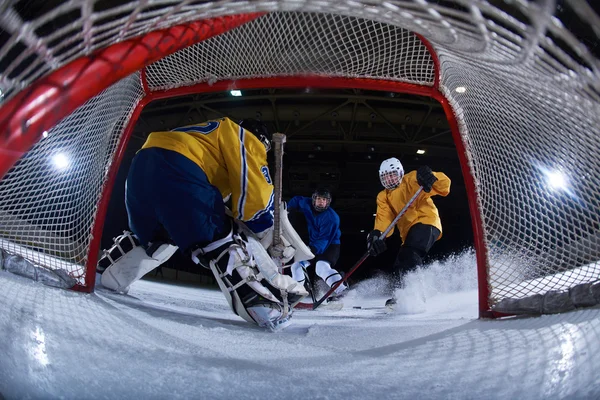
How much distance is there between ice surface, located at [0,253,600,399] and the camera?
1.85 feet

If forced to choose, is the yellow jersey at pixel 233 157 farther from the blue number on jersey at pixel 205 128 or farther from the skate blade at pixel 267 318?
the skate blade at pixel 267 318

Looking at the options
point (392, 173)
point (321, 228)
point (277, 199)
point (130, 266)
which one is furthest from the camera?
point (321, 228)

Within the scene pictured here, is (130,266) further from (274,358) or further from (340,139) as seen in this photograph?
(340,139)

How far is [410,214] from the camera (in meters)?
2.68

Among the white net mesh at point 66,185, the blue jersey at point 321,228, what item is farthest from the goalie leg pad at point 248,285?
the blue jersey at point 321,228

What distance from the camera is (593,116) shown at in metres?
0.79

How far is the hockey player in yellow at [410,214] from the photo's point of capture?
2453mm

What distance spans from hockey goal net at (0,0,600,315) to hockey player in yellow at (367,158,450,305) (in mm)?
815

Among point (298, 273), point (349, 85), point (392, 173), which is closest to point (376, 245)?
point (392, 173)

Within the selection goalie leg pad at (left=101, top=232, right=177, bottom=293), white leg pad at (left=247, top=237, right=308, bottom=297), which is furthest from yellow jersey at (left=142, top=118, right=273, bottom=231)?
goalie leg pad at (left=101, top=232, right=177, bottom=293)

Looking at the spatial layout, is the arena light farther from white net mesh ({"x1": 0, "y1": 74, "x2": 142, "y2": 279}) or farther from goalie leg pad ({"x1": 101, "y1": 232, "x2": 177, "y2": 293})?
white net mesh ({"x1": 0, "y1": 74, "x2": 142, "y2": 279})

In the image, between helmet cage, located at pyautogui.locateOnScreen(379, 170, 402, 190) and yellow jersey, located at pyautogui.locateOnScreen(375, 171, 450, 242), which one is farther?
helmet cage, located at pyautogui.locateOnScreen(379, 170, 402, 190)

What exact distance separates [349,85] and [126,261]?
A: 1.30 m

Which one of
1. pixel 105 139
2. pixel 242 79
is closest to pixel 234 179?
pixel 242 79
